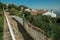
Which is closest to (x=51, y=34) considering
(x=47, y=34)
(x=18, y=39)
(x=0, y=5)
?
(x=47, y=34)

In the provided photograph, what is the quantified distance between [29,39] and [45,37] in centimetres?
263

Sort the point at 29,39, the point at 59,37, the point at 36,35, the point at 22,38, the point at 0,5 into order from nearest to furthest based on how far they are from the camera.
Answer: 1. the point at 59,37
2. the point at 36,35
3. the point at 29,39
4. the point at 22,38
5. the point at 0,5

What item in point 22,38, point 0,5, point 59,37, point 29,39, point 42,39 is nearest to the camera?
point 59,37

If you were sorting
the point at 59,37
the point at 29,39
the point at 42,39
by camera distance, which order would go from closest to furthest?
the point at 59,37, the point at 42,39, the point at 29,39

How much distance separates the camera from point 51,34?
845 centimetres

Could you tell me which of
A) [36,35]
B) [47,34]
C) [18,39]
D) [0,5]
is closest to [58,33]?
[47,34]

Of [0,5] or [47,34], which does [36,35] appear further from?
[0,5]

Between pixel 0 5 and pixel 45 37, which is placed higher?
pixel 45 37

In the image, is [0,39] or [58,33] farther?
[0,39]

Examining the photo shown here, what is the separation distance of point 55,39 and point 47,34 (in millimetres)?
703

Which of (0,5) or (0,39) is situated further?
(0,5)

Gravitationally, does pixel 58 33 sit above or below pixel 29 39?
above

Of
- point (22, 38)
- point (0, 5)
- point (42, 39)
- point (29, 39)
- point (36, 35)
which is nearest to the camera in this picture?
point (42, 39)

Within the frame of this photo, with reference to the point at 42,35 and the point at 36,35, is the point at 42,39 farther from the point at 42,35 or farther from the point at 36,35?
the point at 36,35
